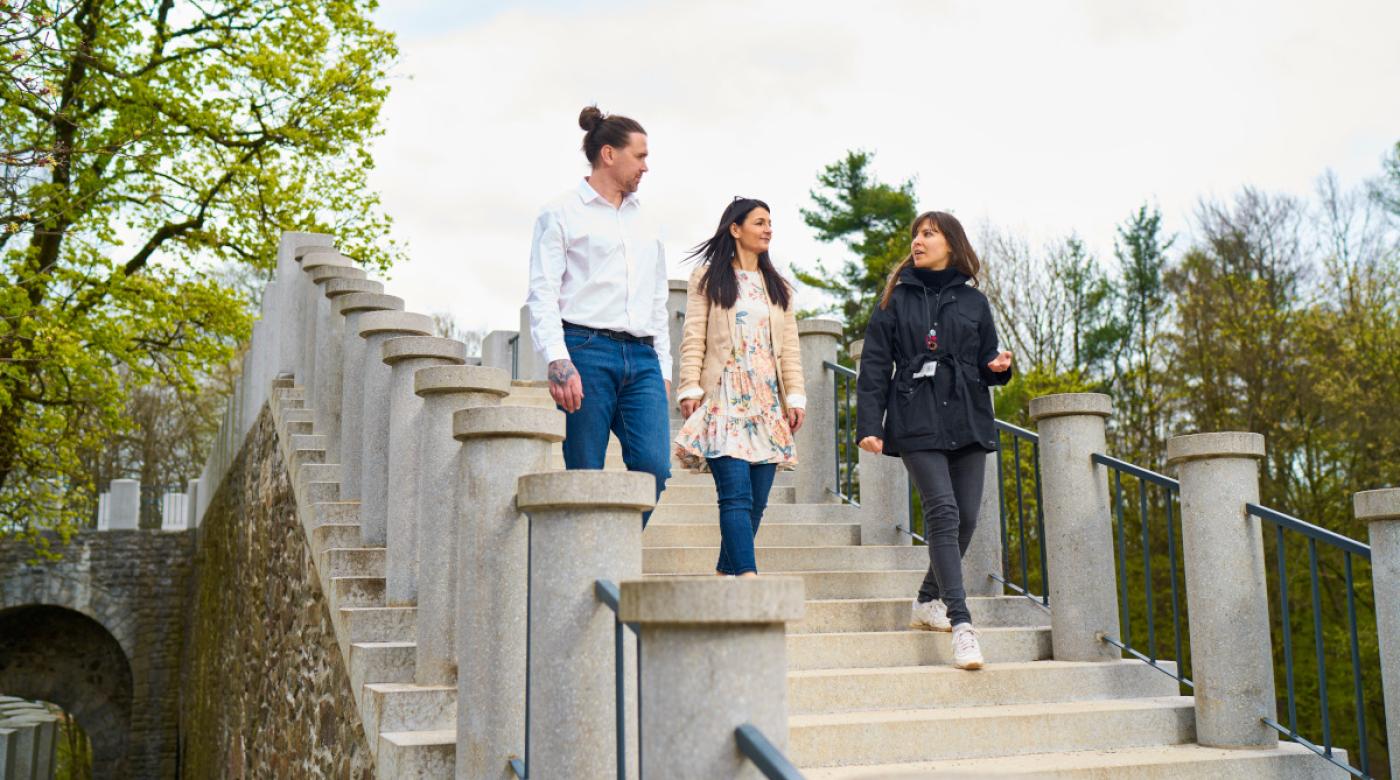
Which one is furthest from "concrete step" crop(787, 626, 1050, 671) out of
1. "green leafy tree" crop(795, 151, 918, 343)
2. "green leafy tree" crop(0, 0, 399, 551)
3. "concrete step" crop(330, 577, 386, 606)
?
"green leafy tree" crop(795, 151, 918, 343)

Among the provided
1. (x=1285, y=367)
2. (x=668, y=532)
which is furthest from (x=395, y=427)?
(x=1285, y=367)

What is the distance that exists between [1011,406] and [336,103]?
11.7 m

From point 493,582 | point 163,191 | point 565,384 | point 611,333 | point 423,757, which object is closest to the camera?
point 493,582

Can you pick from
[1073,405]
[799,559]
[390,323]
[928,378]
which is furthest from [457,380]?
[1073,405]

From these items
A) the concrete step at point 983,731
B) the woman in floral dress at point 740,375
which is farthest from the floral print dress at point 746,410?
the concrete step at point 983,731

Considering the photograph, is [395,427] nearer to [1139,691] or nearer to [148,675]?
[1139,691]

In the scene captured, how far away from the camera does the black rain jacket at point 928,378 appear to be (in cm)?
495

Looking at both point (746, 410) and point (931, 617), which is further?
point (931, 617)

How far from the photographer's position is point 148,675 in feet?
58.0

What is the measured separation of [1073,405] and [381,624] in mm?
3122

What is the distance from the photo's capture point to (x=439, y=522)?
173 inches

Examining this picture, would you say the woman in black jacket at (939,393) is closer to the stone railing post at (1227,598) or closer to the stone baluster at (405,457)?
the stone railing post at (1227,598)

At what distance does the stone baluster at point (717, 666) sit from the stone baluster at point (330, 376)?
4.73 meters

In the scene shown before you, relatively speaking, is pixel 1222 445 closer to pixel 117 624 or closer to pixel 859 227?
pixel 117 624
